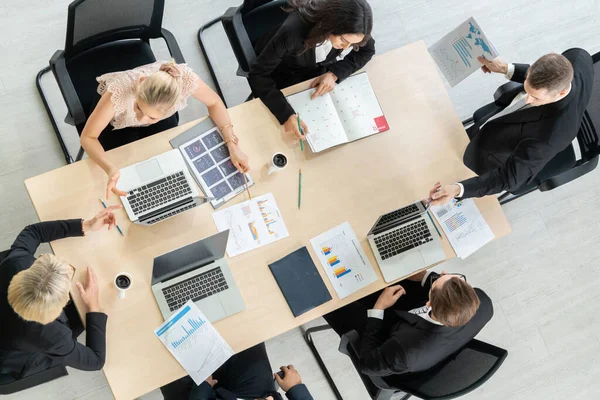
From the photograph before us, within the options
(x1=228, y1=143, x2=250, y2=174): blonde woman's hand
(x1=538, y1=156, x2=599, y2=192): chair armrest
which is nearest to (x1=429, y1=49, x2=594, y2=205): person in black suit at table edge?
(x1=538, y1=156, x2=599, y2=192): chair armrest

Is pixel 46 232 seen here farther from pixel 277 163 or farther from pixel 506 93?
pixel 506 93

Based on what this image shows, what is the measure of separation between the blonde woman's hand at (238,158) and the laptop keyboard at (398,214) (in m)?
0.61

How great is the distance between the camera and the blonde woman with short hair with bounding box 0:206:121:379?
186cm

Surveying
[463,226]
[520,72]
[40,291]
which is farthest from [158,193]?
[520,72]

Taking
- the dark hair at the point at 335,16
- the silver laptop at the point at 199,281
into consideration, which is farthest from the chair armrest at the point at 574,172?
the silver laptop at the point at 199,281

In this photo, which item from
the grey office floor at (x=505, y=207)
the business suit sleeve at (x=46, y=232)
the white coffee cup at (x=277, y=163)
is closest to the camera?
the business suit sleeve at (x=46, y=232)

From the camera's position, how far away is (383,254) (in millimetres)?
2346

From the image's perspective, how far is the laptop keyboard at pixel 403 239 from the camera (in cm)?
235

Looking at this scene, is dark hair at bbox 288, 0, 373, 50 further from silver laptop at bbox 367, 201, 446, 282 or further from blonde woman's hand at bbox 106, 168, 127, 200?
blonde woman's hand at bbox 106, 168, 127, 200

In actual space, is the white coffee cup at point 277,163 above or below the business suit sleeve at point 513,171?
above

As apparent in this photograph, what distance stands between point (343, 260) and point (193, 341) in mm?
704

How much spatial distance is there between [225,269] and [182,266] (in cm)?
18

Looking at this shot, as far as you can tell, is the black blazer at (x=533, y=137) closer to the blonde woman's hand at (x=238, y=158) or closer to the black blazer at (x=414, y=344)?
the black blazer at (x=414, y=344)

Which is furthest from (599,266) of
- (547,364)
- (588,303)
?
(547,364)
